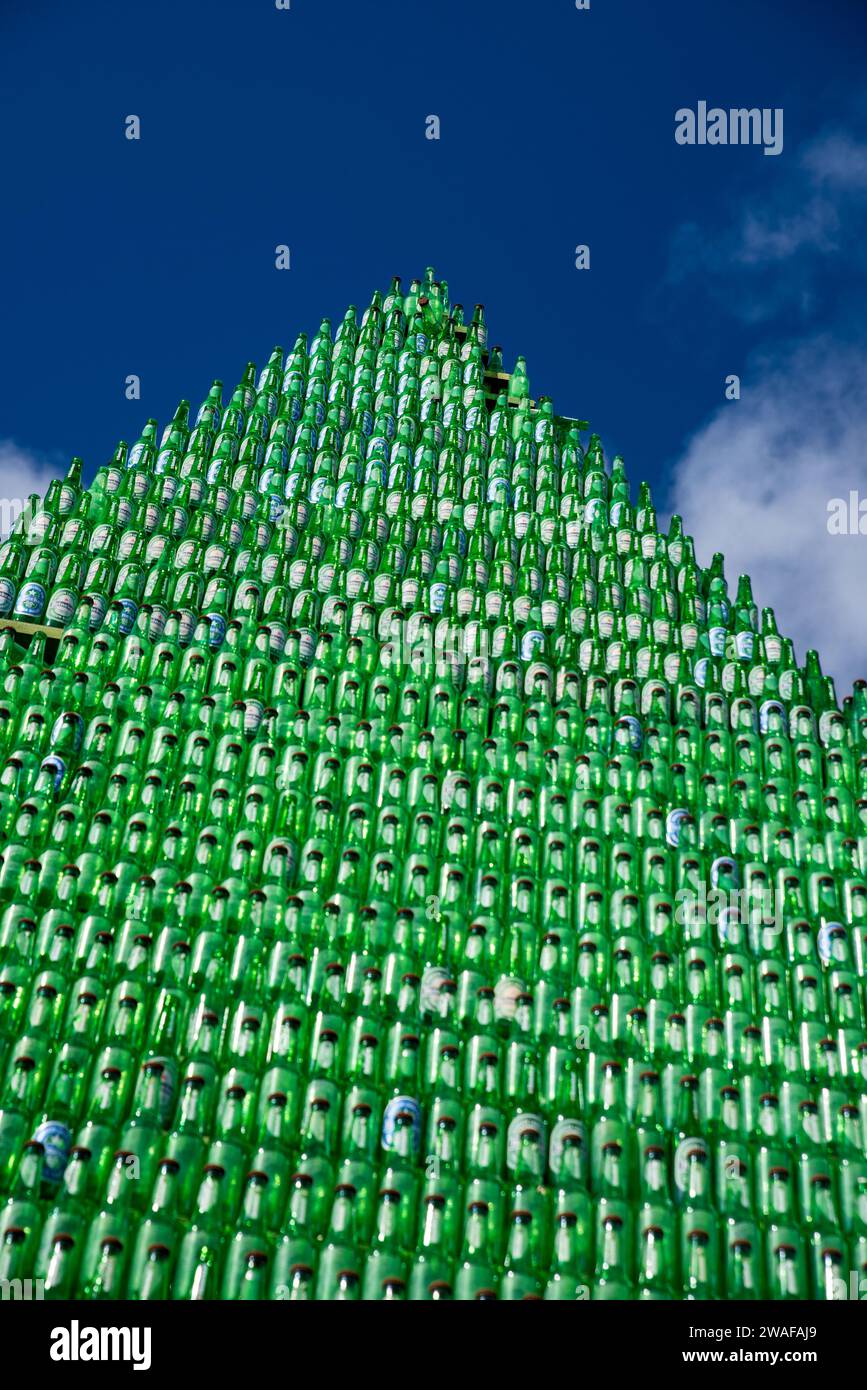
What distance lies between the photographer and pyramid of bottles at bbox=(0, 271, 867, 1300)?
677 centimetres

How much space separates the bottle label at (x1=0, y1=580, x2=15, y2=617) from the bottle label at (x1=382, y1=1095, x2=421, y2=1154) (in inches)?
187

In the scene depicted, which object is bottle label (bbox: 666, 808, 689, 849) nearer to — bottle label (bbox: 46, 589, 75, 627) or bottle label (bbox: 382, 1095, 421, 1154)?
bottle label (bbox: 382, 1095, 421, 1154)

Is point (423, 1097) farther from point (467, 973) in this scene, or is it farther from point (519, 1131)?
point (467, 973)

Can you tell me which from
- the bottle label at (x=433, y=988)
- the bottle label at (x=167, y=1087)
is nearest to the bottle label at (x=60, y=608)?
the bottle label at (x=433, y=988)

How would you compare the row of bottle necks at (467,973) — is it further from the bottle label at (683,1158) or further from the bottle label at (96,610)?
the bottle label at (96,610)

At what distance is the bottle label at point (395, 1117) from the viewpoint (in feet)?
23.4

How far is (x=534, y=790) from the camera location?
9367mm

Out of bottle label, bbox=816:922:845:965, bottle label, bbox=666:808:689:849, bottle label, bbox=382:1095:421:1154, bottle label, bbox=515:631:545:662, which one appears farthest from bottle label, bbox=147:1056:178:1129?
bottle label, bbox=515:631:545:662

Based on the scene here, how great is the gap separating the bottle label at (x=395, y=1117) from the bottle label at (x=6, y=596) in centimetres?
475

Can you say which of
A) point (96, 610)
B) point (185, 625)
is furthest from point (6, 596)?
point (185, 625)

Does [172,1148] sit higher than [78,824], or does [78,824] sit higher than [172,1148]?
[78,824]
